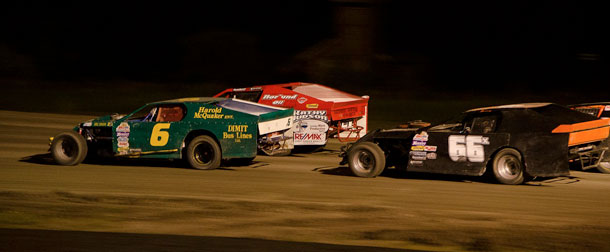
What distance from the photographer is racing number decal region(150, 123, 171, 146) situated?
11.6 metres

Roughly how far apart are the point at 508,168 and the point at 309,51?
16.2m

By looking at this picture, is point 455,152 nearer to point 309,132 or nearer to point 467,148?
point 467,148

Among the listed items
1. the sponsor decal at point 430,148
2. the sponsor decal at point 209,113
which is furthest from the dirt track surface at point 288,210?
the sponsor decal at point 209,113

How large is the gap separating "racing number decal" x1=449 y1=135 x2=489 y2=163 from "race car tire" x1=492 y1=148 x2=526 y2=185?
235mm

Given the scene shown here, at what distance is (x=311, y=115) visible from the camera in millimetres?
13125

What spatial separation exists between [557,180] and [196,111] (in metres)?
5.88

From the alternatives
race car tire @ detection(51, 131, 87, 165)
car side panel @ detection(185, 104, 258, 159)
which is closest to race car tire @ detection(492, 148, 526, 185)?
car side panel @ detection(185, 104, 258, 159)

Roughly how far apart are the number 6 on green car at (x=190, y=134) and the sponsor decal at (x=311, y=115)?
46.3 inches

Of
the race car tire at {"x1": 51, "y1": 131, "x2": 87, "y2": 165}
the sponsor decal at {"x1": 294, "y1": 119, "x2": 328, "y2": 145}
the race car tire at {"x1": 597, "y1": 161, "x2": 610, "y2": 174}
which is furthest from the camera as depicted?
the sponsor decal at {"x1": 294, "y1": 119, "x2": 328, "y2": 145}

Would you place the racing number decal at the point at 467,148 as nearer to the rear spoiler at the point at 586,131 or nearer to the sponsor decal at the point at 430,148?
the sponsor decal at the point at 430,148

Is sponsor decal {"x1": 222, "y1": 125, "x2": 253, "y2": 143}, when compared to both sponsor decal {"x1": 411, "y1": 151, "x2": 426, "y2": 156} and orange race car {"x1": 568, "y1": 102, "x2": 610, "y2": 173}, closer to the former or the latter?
sponsor decal {"x1": 411, "y1": 151, "x2": 426, "y2": 156}

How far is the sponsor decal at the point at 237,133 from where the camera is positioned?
11.3 metres

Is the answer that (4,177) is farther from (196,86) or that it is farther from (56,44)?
(56,44)

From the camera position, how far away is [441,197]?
9000mm
